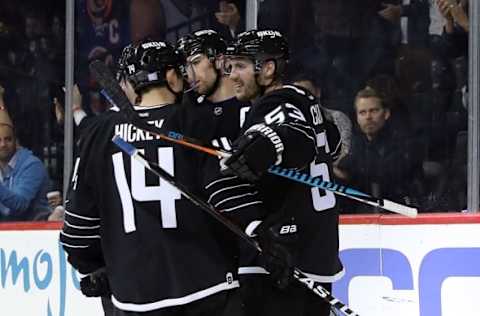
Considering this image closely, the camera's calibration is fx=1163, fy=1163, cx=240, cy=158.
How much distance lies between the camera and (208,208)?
3332 mm

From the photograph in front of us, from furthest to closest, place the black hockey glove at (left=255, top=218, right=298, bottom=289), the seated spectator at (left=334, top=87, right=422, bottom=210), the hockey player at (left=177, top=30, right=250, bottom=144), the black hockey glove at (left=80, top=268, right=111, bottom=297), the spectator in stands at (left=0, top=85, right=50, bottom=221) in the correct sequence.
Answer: the spectator in stands at (left=0, top=85, right=50, bottom=221)
the seated spectator at (left=334, top=87, right=422, bottom=210)
the hockey player at (left=177, top=30, right=250, bottom=144)
the black hockey glove at (left=80, top=268, right=111, bottom=297)
the black hockey glove at (left=255, top=218, right=298, bottom=289)

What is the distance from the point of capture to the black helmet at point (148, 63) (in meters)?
3.50

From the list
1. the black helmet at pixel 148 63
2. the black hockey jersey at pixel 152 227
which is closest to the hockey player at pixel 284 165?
the black hockey jersey at pixel 152 227

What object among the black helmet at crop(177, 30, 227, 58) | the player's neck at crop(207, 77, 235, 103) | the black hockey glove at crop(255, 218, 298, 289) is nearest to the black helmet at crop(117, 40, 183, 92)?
the black hockey glove at crop(255, 218, 298, 289)

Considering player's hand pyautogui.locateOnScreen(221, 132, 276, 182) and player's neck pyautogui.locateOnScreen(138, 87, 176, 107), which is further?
player's neck pyautogui.locateOnScreen(138, 87, 176, 107)

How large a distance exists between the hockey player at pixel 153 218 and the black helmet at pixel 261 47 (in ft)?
1.05

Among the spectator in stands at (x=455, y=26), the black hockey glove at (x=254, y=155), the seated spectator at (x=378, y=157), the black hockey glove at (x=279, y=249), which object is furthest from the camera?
the seated spectator at (x=378, y=157)

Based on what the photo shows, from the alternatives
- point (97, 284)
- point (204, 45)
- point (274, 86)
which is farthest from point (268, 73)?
point (204, 45)

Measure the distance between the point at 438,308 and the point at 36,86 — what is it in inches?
127

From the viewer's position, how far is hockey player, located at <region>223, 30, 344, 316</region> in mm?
3342

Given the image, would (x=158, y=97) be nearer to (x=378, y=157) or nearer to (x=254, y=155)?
(x=254, y=155)

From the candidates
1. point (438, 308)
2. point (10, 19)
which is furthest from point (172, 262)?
point (10, 19)

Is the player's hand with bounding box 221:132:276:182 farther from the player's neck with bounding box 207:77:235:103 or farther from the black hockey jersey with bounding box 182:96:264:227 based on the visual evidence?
the player's neck with bounding box 207:77:235:103

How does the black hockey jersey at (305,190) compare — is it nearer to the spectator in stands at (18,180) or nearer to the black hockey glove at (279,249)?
the black hockey glove at (279,249)
